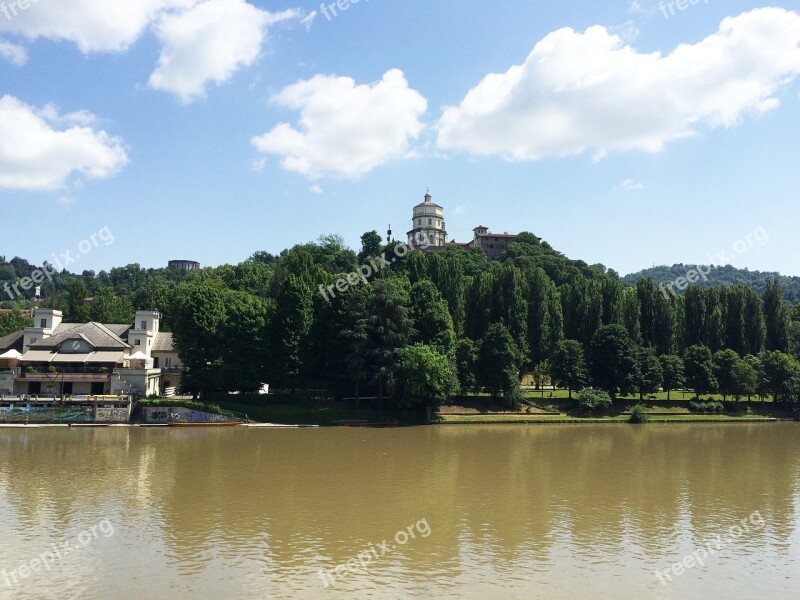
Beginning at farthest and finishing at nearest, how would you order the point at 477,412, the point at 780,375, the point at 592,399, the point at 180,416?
1. the point at 780,375
2. the point at 592,399
3. the point at 477,412
4. the point at 180,416

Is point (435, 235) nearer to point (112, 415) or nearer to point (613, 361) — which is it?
point (613, 361)

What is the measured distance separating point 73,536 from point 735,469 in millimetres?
31480

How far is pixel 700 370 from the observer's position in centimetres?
5997

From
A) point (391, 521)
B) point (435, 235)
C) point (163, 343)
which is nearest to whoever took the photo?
point (391, 521)

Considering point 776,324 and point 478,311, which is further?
point 776,324

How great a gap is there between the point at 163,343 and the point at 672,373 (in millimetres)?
50204

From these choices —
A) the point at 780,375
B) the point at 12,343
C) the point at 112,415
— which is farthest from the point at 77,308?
the point at 780,375

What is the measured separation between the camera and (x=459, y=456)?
1416 inches

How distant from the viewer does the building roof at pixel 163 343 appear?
62.3m

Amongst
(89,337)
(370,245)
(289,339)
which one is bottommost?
(289,339)

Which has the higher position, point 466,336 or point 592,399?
point 466,336

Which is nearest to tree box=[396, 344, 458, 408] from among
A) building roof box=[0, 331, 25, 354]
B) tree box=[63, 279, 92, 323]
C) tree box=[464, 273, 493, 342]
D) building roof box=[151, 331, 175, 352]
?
tree box=[464, 273, 493, 342]

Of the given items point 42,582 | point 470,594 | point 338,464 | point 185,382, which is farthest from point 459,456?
point 185,382

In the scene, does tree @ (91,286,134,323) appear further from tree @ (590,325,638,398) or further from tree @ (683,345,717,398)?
tree @ (683,345,717,398)
